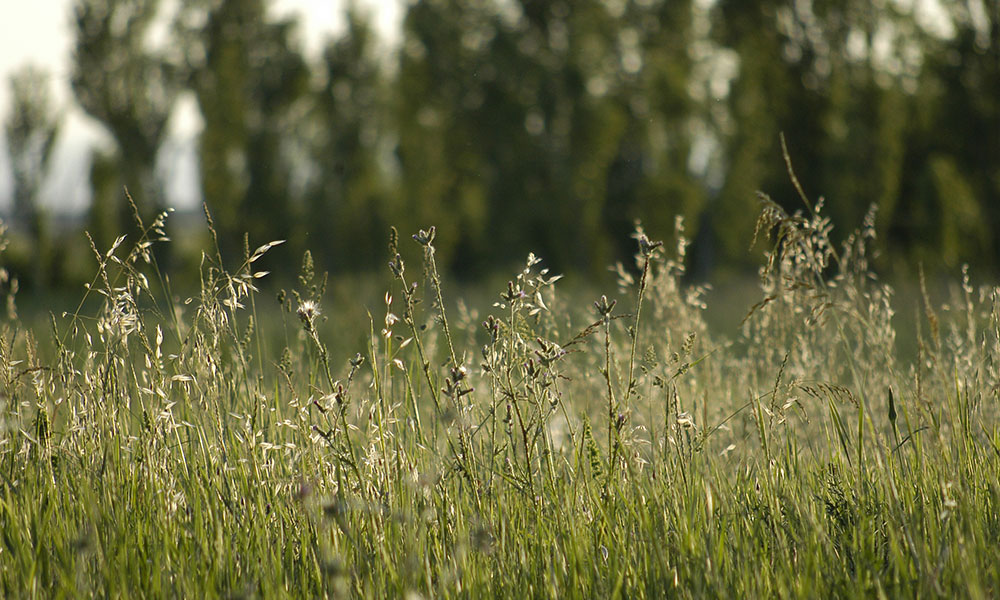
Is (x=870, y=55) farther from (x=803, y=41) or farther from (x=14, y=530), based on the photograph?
(x=14, y=530)

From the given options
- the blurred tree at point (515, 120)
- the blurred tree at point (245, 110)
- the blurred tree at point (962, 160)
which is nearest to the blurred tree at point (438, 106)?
the blurred tree at point (515, 120)

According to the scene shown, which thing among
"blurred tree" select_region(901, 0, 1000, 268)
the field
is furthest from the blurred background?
the field

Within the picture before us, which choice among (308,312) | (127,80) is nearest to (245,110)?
(127,80)

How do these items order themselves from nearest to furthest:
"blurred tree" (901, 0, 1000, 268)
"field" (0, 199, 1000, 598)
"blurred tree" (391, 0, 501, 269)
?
"field" (0, 199, 1000, 598), "blurred tree" (901, 0, 1000, 268), "blurred tree" (391, 0, 501, 269)

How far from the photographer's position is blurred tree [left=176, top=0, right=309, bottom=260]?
16344 mm

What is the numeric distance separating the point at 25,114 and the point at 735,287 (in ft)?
49.8

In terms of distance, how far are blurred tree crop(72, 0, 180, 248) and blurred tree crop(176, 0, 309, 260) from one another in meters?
1.11

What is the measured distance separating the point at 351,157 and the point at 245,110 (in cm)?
238

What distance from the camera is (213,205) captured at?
16641 millimetres

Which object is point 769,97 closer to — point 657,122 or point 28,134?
point 657,122

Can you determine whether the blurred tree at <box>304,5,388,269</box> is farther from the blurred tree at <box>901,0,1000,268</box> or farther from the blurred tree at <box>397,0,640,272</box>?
the blurred tree at <box>901,0,1000,268</box>

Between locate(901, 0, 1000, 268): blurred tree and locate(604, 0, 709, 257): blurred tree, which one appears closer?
locate(901, 0, 1000, 268): blurred tree

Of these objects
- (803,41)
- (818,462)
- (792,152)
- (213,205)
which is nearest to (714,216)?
(792,152)

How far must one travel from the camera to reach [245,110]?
1697 cm
